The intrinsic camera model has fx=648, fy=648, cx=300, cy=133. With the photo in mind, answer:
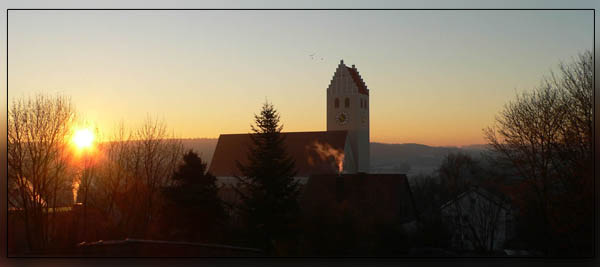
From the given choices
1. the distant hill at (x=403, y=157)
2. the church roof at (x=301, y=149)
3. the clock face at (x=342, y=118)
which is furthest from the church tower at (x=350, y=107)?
the distant hill at (x=403, y=157)

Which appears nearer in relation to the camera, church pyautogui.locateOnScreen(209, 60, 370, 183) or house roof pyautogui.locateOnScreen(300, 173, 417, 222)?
house roof pyautogui.locateOnScreen(300, 173, 417, 222)

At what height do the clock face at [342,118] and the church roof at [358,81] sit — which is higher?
the church roof at [358,81]

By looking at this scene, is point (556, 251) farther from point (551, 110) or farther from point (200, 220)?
point (200, 220)

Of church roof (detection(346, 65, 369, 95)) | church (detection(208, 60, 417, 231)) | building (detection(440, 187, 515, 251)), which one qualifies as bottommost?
building (detection(440, 187, 515, 251))

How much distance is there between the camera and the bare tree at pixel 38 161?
16.4 metres

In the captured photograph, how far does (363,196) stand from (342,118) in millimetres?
20621

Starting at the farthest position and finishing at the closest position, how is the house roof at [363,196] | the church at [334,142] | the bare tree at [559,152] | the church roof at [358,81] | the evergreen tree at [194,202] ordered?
the church roof at [358,81] < the church at [334,142] < the house roof at [363,196] < the evergreen tree at [194,202] < the bare tree at [559,152]

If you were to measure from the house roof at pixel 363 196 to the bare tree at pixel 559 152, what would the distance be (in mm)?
4621

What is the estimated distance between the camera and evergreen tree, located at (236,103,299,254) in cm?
1859

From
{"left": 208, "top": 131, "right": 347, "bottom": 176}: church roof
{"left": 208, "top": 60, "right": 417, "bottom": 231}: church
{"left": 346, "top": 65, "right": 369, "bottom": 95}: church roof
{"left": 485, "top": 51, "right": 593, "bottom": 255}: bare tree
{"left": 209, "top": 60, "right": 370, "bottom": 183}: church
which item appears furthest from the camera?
{"left": 346, "top": 65, "right": 369, "bottom": 95}: church roof

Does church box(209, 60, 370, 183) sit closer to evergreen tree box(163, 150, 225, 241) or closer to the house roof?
the house roof

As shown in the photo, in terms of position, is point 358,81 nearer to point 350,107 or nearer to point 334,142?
point 350,107

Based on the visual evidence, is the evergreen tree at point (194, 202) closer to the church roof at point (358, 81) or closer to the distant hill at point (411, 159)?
the distant hill at point (411, 159)

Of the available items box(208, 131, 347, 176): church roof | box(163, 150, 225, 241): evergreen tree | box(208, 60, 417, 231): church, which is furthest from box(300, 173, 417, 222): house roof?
box(208, 131, 347, 176): church roof
